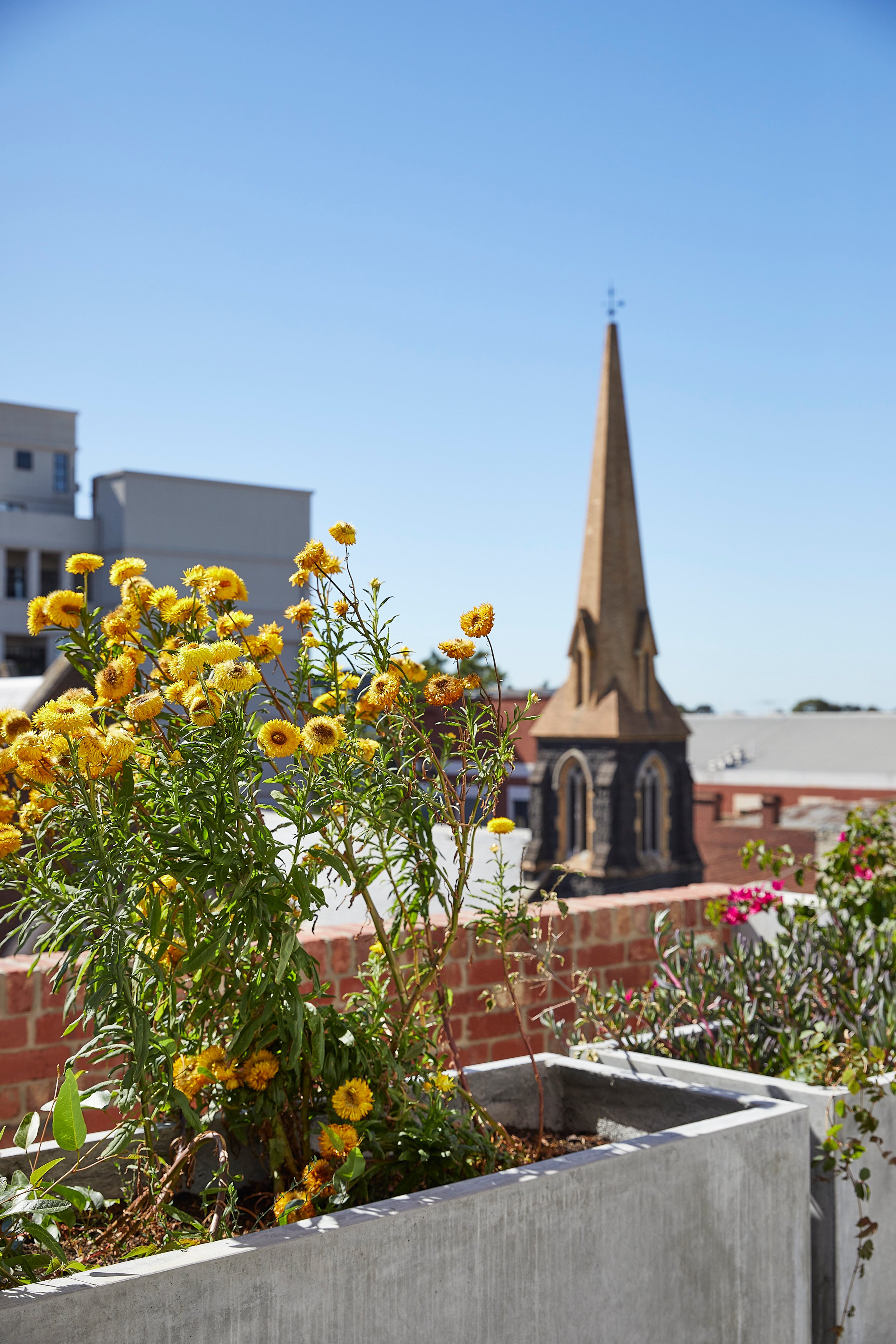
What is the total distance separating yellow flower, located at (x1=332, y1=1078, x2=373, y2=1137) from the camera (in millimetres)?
2189

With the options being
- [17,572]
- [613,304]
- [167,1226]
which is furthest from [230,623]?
[17,572]

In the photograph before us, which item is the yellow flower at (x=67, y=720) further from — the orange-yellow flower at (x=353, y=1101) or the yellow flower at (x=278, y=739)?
→ the orange-yellow flower at (x=353, y=1101)

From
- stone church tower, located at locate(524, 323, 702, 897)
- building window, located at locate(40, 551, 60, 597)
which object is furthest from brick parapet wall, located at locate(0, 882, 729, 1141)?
building window, located at locate(40, 551, 60, 597)

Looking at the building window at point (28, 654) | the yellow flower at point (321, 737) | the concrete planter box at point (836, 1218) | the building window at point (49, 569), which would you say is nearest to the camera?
the yellow flower at point (321, 737)

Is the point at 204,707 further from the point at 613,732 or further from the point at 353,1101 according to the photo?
the point at 613,732

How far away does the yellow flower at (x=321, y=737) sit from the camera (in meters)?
2.00

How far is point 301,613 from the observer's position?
2.29 meters

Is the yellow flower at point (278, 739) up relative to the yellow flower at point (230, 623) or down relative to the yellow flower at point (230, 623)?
down

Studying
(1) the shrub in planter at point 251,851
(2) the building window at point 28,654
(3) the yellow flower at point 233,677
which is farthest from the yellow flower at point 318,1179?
(2) the building window at point 28,654

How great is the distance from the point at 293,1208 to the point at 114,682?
98 centimetres

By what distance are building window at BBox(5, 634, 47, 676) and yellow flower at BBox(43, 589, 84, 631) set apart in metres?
36.5

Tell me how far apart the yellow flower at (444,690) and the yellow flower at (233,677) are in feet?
1.34

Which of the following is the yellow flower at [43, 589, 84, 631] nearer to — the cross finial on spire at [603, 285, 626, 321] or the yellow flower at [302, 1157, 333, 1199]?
the yellow flower at [302, 1157, 333, 1199]

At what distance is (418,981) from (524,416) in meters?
12.3
